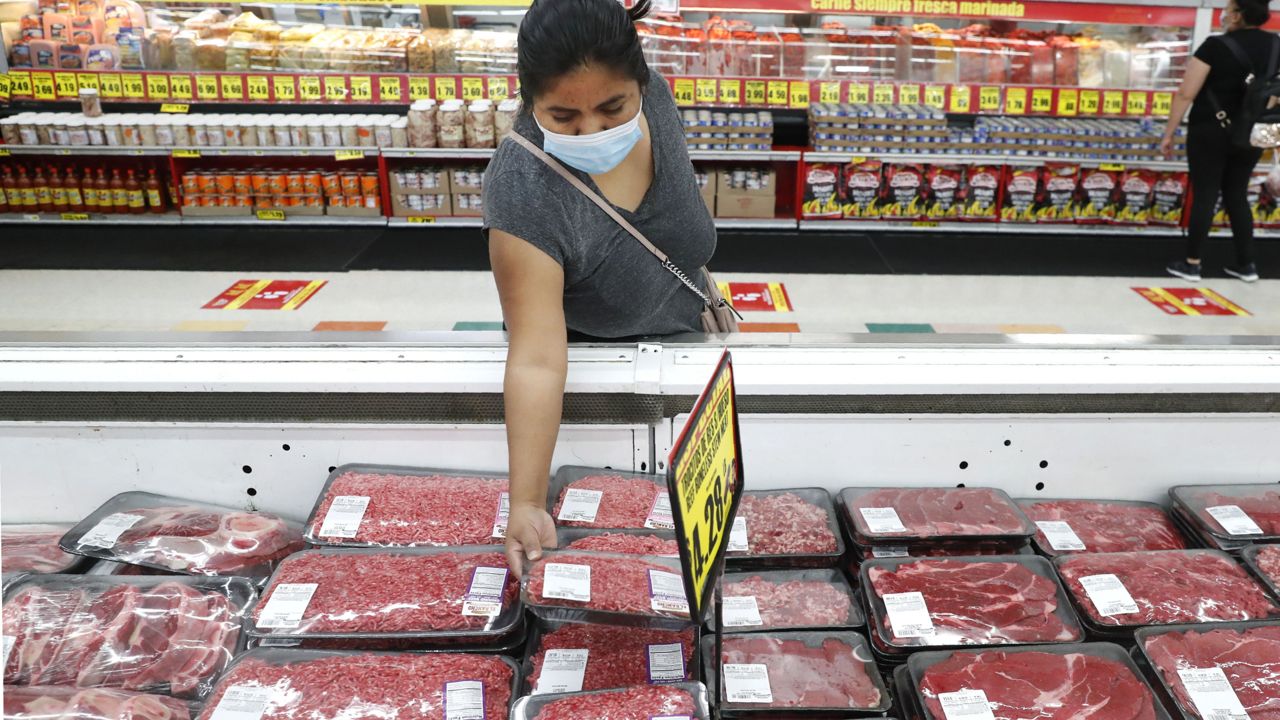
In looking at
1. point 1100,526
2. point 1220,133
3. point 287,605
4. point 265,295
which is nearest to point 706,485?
point 287,605

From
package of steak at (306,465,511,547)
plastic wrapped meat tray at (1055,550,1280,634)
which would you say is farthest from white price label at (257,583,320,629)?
plastic wrapped meat tray at (1055,550,1280,634)

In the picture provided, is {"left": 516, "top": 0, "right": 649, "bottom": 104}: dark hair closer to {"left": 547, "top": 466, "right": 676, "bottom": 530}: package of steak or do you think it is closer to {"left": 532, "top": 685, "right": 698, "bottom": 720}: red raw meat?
{"left": 547, "top": 466, "right": 676, "bottom": 530}: package of steak

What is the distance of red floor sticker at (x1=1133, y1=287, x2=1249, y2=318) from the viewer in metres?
5.20

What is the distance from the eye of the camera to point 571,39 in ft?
4.26

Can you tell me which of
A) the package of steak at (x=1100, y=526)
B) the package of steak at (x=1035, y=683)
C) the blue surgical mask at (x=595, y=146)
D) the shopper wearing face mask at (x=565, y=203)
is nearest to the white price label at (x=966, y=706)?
→ the package of steak at (x=1035, y=683)

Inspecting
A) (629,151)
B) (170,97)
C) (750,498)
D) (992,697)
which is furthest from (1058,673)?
(170,97)

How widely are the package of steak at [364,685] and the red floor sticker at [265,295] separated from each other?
13.4ft

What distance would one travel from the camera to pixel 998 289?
18.0 feet

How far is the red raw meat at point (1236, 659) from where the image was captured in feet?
4.51

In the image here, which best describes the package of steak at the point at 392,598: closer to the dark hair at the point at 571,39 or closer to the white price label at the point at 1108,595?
the dark hair at the point at 571,39

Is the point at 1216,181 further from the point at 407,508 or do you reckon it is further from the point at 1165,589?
the point at 407,508

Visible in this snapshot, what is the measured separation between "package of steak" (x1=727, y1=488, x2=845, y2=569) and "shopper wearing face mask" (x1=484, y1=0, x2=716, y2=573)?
1.42ft

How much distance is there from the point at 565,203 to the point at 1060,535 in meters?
1.17

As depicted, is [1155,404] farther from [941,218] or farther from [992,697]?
[941,218]
